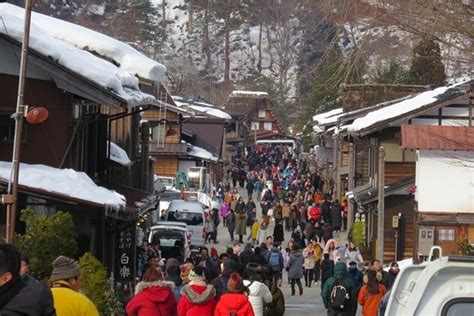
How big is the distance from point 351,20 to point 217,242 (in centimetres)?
3119

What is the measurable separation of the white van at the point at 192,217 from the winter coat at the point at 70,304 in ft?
99.8

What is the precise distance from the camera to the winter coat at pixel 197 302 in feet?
42.2

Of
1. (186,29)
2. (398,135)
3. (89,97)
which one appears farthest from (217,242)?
(186,29)

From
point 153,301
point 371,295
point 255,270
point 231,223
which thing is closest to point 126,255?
point 371,295

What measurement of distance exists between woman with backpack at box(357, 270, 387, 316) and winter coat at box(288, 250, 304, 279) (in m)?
10.2

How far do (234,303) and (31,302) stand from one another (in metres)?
6.26

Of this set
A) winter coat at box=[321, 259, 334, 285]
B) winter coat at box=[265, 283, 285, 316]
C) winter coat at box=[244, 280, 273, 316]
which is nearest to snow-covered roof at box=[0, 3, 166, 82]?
winter coat at box=[321, 259, 334, 285]

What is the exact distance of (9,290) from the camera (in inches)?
262

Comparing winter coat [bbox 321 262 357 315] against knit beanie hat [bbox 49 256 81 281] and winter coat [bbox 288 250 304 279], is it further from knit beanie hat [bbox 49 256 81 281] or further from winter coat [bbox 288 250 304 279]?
winter coat [bbox 288 250 304 279]

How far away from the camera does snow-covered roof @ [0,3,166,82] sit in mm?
24344

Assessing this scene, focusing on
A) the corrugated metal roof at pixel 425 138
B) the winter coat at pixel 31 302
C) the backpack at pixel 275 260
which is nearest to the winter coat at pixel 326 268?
the backpack at pixel 275 260

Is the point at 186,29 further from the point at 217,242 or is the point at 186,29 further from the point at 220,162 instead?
the point at 217,242

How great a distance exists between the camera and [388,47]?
1273 centimetres

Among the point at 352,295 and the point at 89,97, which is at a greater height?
the point at 89,97
